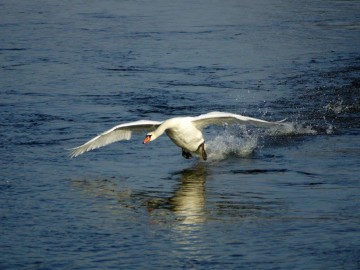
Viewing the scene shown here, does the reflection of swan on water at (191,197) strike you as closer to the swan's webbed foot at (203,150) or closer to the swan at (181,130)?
the swan's webbed foot at (203,150)

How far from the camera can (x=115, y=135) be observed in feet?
45.4

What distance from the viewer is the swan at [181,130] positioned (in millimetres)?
13453

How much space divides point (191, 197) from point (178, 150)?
246 cm

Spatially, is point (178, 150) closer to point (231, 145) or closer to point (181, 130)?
point (231, 145)

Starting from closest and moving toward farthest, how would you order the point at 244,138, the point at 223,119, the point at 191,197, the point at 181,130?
the point at 191,197 < the point at 181,130 < the point at 223,119 < the point at 244,138

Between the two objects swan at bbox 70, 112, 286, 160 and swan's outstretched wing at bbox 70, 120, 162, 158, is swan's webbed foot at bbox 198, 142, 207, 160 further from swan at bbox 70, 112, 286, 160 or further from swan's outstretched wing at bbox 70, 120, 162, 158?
swan's outstretched wing at bbox 70, 120, 162, 158

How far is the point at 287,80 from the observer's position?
18.5 metres

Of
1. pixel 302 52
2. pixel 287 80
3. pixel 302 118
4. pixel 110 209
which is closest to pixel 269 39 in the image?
pixel 302 52

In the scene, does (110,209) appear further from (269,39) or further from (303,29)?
(303,29)

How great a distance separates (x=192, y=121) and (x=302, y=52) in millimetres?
8053

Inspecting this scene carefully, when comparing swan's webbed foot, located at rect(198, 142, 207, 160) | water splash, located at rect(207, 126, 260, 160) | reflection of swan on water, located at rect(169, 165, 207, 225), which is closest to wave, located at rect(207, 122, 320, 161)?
water splash, located at rect(207, 126, 260, 160)

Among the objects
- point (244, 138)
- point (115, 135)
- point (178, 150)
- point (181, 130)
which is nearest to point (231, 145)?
point (244, 138)

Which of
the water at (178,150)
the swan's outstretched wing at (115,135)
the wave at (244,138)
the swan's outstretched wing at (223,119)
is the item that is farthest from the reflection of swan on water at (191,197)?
the swan's outstretched wing at (115,135)

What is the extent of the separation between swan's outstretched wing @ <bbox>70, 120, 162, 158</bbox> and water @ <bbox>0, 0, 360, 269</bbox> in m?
0.21
